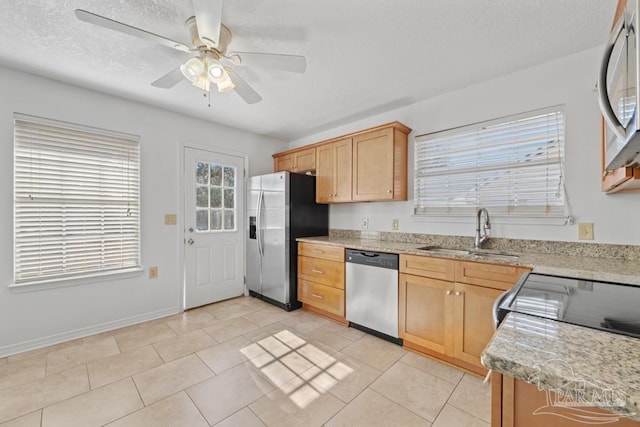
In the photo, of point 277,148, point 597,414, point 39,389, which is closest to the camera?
point 597,414

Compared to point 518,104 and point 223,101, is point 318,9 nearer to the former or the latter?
point 223,101

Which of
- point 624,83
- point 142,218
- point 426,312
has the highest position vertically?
point 624,83

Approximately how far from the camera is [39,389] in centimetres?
180

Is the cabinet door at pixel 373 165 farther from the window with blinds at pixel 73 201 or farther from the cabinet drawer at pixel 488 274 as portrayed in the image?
the window with blinds at pixel 73 201

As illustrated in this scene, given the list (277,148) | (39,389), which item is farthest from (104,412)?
(277,148)

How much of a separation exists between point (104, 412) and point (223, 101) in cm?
268

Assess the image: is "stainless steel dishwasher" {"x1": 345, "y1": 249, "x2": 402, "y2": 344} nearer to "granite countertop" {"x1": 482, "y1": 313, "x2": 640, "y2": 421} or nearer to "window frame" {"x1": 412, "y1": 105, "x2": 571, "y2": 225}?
"window frame" {"x1": 412, "y1": 105, "x2": 571, "y2": 225}

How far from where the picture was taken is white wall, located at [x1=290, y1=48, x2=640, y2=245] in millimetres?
1896

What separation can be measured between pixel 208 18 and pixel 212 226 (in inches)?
101

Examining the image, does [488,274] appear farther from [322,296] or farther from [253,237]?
[253,237]

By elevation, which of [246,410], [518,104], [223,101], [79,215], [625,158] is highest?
[223,101]

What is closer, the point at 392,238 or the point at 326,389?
the point at 326,389

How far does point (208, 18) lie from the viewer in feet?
4.47

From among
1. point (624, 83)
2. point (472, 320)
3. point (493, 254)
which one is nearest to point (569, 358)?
point (624, 83)
